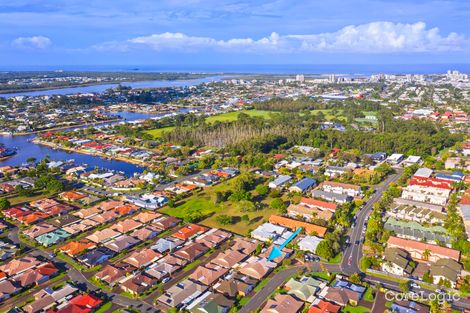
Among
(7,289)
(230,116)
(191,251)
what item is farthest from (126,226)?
(230,116)

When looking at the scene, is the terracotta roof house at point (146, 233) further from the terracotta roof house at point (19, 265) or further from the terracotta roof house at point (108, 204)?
the terracotta roof house at point (19, 265)

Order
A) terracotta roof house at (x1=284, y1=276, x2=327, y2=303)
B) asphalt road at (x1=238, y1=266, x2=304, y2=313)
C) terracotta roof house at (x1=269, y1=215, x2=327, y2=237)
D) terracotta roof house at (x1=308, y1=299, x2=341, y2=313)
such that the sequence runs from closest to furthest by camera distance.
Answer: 1. terracotta roof house at (x1=308, y1=299, x2=341, y2=313)
2. asphalt road at (x1=238, y1=266, x2=304, y2=313)
3. terracotta roof house at (x1=284, y1=276, x2=327, y2=303)
4. terracotta roof house at (x1=269, y1=215, x2=327, y2=237)

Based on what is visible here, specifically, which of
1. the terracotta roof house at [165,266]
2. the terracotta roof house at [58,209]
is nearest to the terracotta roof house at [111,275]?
the terracotta roof house at [165,266]

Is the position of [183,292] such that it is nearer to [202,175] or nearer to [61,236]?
[61,236]

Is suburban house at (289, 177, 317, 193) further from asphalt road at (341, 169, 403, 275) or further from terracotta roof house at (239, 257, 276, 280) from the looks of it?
terracotta roof house at (239, 257, 276, 280)

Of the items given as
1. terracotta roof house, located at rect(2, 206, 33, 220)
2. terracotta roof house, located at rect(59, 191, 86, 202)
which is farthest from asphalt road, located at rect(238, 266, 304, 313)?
terracotta roof house, located at rect(2, 206, 33, 220)
